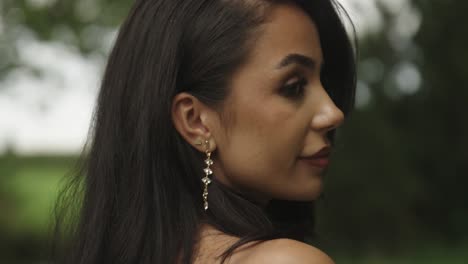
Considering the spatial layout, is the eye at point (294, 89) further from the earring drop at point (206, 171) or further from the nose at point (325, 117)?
the earring drop at point (206, 171)

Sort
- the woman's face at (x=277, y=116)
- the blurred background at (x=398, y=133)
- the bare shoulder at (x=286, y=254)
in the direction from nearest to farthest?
1. the bare shoulder at (x=286, y=254)
2. the woman's face at (x=277, y=116)
3. the blurred background at (x=398, y=133)

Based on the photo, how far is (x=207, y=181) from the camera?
6.88ft

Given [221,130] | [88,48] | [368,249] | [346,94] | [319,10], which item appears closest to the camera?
[221,130]

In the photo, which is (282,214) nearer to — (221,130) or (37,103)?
(221,130)

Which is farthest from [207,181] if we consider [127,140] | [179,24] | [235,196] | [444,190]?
[444,190]

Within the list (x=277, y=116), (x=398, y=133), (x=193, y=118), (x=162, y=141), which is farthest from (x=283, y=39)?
(x=398, y=133)

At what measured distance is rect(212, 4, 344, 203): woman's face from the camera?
204 centimetres

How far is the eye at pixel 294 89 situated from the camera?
2.05 m

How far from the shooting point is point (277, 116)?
2043mm

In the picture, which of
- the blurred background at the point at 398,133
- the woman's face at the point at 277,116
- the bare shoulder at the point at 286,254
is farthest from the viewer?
the blurred background at the point at 398,133

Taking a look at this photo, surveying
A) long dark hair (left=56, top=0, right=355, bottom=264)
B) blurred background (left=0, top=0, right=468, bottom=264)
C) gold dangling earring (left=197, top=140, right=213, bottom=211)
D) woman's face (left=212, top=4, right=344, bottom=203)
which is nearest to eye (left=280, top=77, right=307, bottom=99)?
woman's face (left=212, top=4, right=344, bottom=203)

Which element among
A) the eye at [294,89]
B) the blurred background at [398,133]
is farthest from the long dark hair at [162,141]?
the blurred background at [398,133]

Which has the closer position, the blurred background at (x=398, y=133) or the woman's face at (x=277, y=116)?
the woman's face at (x=277, y=116)

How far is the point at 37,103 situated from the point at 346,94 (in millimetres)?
5758
